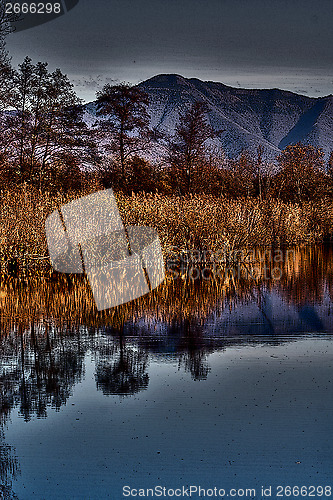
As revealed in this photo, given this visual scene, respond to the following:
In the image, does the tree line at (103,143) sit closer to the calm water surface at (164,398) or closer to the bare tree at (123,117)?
the bare tree at (123,117)

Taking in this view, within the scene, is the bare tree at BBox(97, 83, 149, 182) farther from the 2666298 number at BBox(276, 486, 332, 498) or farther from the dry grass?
the 2666298 number at BBox(276, 486, 332, 498)

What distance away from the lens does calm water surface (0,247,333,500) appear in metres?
6.12

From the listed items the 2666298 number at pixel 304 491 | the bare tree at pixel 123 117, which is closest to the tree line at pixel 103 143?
the bare tree at pixel 123 117

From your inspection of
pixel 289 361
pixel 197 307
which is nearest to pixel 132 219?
pixel 197 307

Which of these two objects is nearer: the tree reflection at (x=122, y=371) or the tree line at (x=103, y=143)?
the tree reflection at (x=122, y=371)

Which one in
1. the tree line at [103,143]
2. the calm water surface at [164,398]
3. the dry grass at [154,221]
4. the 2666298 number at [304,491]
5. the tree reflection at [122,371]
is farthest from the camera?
the tree line at [103,143]

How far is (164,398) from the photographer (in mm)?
8117

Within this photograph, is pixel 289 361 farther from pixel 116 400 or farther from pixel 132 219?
pixel 132 219

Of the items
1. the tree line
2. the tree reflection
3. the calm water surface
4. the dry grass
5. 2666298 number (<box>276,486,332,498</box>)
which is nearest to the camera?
2666298 number (<box>276,486,332,498</box>)

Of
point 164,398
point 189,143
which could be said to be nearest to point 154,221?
point 164,398

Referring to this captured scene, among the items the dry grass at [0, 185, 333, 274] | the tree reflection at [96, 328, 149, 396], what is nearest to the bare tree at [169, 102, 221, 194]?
the dry grass at [0, 185, 333, 274]

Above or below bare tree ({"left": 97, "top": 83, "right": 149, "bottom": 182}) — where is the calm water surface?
below

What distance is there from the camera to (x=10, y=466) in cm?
623

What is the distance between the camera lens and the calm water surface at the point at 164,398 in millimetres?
6121
